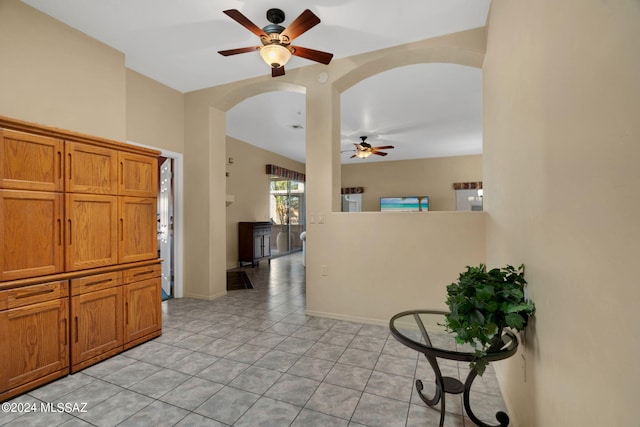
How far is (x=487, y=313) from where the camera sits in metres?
1.42

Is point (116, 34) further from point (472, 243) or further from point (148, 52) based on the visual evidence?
point (472, 243)

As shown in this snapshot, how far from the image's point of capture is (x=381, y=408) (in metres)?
1.88

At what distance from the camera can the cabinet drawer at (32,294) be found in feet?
6.44

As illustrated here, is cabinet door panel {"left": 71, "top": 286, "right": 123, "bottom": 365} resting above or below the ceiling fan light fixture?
below

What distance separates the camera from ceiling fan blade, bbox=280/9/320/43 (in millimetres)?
2268

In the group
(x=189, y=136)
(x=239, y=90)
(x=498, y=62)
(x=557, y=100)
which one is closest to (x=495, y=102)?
(x=498, y=62)

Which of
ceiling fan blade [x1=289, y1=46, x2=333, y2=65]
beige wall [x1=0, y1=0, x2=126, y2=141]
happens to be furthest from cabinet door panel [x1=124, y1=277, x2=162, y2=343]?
ceiling fan blade [x1=289, y1=46, x2=333, y2=65]

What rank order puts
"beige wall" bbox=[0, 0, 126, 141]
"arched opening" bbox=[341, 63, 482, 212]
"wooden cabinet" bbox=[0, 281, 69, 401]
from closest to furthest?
"wooden cabinet" bbox=[0, 281, 69, 401]
"beige wall" bbox=[0, 0, 126, 141]
"arched opening" bbox=[341, 63, 482, 212]

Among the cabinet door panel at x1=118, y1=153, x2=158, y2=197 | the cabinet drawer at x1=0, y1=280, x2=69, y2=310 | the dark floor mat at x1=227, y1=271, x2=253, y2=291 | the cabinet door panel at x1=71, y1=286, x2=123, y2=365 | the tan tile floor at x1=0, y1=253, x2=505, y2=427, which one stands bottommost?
the tan tile floor at x1=0, y1=253, x2=505, y2=427

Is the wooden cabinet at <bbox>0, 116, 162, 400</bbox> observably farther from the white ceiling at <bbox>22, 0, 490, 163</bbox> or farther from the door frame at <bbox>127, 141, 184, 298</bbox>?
the door frame at <bbox>127, 141, 184, 298</bbox>

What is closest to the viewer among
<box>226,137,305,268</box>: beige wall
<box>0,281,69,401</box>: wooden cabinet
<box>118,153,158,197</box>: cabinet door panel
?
<box>0,281,69,401</box>: wooden cabinet

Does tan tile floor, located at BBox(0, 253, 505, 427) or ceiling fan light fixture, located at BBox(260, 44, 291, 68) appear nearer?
tan tile floor, located at BBox(0, 253, 505, 427)

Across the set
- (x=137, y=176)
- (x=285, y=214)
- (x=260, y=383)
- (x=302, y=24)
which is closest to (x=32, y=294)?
(x=137, y=176)

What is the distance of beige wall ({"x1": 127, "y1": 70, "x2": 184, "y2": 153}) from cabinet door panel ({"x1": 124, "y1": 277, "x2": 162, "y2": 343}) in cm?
191
